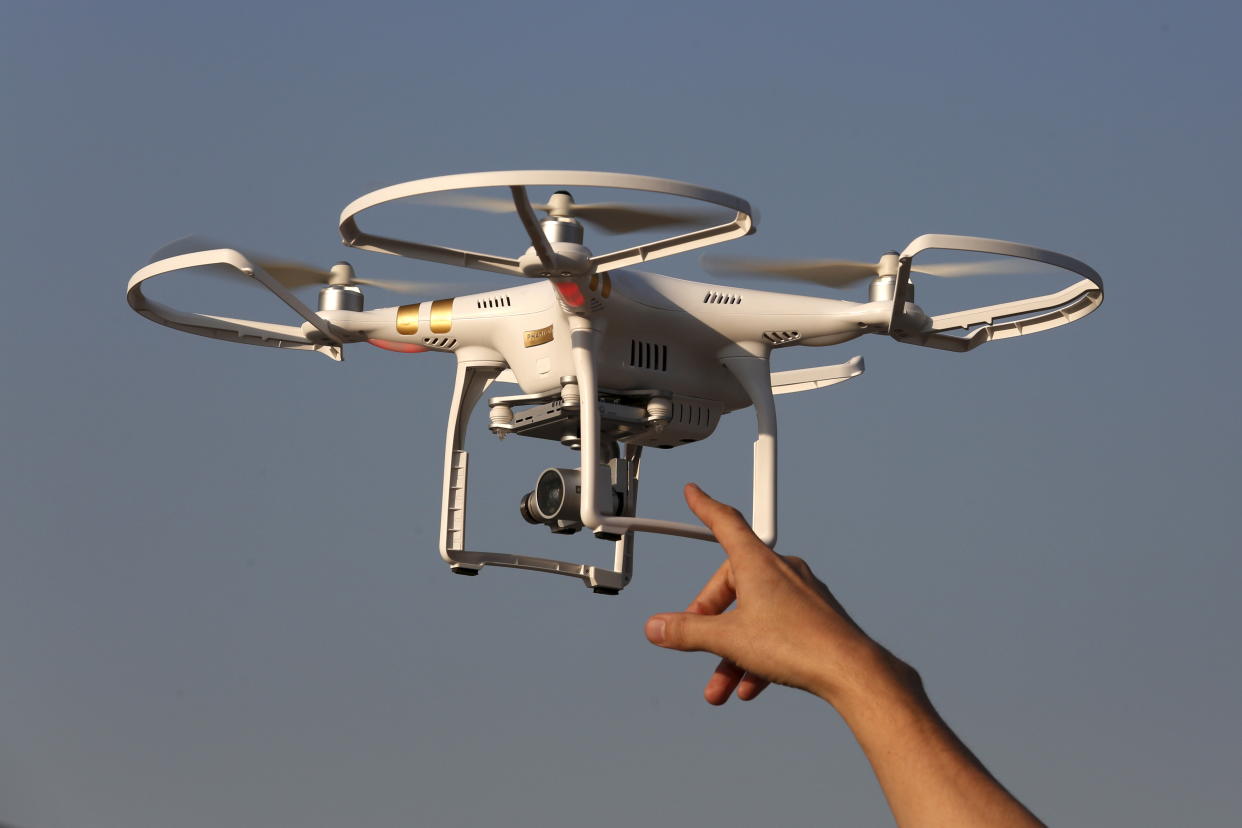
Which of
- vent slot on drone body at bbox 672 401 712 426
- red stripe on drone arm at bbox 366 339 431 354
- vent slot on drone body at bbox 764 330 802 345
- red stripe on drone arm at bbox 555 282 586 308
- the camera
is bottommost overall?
the camera

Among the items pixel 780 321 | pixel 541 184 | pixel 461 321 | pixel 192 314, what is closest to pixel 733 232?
pixel 541 184

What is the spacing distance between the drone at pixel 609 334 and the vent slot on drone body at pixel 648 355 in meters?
0.02

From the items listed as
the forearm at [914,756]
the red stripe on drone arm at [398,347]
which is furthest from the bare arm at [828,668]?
the red stripe on drone arm at [398,347]

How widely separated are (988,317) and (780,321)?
2832mm

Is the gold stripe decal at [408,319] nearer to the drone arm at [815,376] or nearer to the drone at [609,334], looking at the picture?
the drone at [609,334]

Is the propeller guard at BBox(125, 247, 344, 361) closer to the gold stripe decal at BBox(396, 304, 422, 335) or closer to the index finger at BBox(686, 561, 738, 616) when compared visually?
the gold stripe decal at BBox(396, 304, 422, 335)

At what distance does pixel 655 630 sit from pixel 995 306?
61.2 ft

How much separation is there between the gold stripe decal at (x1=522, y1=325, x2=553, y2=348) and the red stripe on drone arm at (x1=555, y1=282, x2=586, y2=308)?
0.92 metres

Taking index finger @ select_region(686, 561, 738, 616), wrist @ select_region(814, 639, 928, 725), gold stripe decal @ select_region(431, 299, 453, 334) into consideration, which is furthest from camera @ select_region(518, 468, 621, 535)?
wrist @ select_region(814, 639, 928, 725)

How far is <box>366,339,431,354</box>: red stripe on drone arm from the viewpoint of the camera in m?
23.6

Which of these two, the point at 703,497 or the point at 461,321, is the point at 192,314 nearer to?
the point at 461,321

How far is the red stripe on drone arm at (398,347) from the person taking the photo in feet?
77.5

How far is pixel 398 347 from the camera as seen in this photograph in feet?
78.6

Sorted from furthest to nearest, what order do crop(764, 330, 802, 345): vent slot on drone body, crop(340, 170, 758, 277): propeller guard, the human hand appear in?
crop(764, 330, 802, 345): vent slot on drone body
crop(340, 170, 758, 277): propeller guard
the human hand
